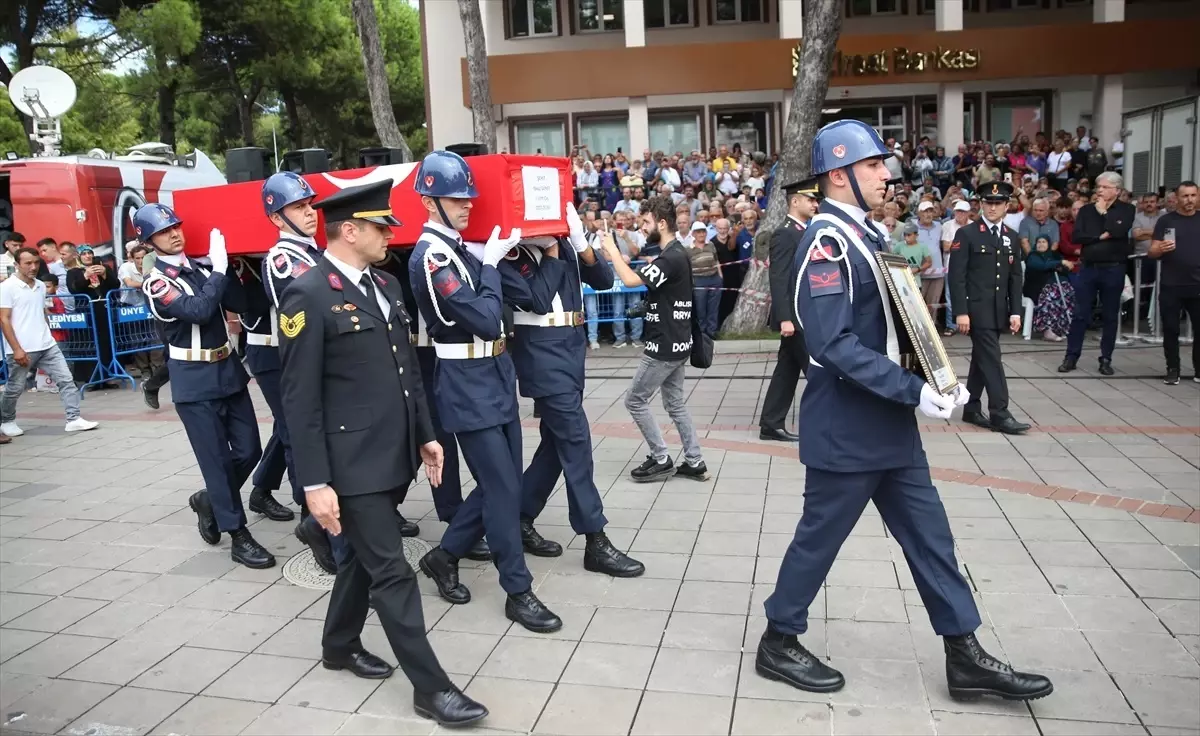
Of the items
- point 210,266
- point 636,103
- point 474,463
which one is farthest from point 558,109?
point 474,463

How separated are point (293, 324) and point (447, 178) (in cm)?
122

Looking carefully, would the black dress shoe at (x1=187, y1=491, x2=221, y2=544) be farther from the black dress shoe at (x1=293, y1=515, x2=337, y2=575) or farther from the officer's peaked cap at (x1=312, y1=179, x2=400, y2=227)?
the officer's peaked cap at (x1=312, y1=179, x2=400, y2=227)

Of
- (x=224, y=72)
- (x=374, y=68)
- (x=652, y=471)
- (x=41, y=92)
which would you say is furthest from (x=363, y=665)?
(x=224, y=72)

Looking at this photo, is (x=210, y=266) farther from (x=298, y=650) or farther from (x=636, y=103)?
(x=636, y=103)

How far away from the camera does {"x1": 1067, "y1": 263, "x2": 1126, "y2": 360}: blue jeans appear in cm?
1013

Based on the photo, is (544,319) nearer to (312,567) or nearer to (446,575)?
(446,575)

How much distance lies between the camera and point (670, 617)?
4.60m

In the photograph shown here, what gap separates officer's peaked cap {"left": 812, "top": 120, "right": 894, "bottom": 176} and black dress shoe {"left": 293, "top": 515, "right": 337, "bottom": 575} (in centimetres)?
309

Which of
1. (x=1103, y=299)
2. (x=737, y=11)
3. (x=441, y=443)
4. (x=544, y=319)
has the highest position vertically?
(x=737, y=11)

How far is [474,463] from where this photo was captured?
4.62 meters

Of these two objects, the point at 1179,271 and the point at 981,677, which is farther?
the point at 1179,271

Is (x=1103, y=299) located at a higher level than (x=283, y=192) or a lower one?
lower

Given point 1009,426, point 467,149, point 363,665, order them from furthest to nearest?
point 1009,426 < point 467,149 < point 363,665

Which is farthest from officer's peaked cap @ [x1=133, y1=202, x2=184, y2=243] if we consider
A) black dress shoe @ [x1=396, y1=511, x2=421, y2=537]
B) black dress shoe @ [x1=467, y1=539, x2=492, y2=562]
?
black dress shoe @ [x1=467, y1=539, x2=492, y2=562]
